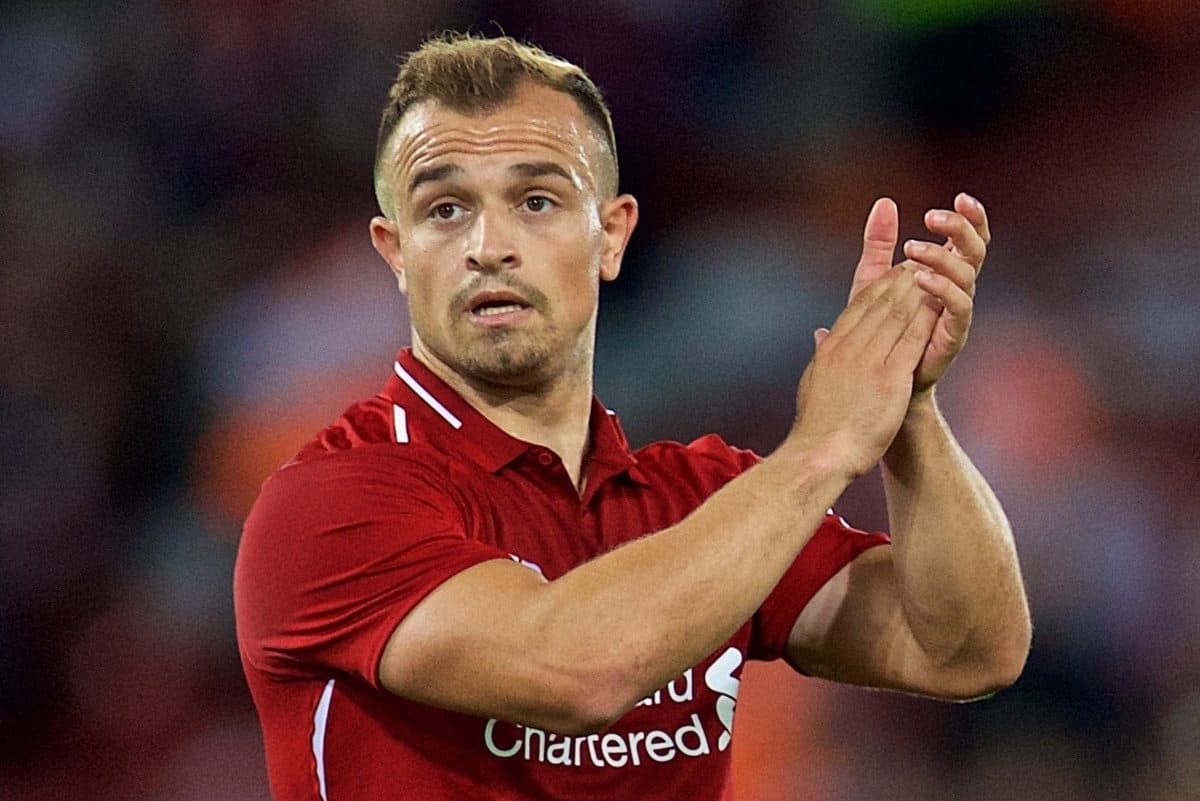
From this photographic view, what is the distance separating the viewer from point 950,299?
2.03m

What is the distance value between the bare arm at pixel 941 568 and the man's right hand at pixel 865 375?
47mm

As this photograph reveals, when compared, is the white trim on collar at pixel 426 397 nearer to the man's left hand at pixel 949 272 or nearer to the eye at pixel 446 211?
the eye at pixel 446 211

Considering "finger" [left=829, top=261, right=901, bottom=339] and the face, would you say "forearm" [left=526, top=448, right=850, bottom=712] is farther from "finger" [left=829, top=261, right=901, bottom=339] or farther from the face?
the face

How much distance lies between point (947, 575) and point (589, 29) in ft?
9.30

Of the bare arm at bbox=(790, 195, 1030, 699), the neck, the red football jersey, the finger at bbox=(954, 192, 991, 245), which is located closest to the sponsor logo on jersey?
the red football jersey

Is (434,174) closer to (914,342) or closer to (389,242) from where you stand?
(389,242)

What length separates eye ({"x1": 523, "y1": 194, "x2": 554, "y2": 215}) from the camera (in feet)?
7.47

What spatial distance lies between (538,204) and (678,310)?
226 centimetres

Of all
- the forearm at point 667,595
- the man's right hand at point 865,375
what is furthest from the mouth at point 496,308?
the forearm at point 667,595

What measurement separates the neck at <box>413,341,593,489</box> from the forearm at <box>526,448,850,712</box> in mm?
538

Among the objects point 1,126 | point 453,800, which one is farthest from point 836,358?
point 1,126

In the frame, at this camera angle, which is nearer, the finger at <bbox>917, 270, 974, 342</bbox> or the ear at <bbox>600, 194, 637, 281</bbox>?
the finger at <bbox>917, 270, 974, 342</bbox>

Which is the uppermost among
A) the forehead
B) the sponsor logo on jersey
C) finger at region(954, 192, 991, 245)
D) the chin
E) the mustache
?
the forehead

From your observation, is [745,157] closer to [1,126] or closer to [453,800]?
[1,126]
